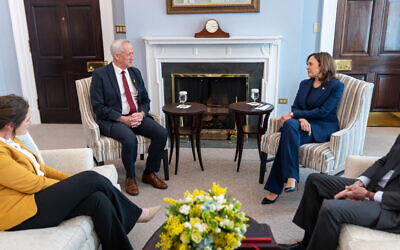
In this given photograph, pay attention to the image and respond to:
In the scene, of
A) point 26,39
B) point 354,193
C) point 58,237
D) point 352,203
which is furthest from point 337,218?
point 26,39

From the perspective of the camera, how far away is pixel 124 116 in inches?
117

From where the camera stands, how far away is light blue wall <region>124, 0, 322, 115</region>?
3830 mm

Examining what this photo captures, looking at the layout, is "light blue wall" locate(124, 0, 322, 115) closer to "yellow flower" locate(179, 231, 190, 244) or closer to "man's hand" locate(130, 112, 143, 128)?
"man's hand" locate(130, 112, 143, 128)

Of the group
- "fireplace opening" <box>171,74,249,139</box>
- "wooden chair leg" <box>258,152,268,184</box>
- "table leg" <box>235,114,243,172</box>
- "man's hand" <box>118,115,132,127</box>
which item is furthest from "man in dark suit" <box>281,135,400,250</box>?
"fireplace opening" <box>171,74,249,139</box>

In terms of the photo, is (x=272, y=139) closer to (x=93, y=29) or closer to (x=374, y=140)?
(x=374, y=140)

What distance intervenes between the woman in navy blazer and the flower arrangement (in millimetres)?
1337

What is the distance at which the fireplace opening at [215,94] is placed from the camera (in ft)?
13.8

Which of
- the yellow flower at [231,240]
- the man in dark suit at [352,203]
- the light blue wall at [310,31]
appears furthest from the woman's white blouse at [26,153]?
the light blue wall at [310,31]

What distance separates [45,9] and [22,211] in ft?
11.7

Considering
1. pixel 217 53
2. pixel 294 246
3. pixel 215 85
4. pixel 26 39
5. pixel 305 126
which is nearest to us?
pixel 294 246

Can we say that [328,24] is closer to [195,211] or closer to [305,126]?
[305,126]

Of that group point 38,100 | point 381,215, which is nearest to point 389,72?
point 381,215

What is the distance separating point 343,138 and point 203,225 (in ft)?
5.46

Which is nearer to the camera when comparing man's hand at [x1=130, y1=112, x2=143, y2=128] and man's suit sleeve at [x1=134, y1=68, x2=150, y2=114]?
man's hand at [x1=130, y1=112, x2=143, y2=128]
